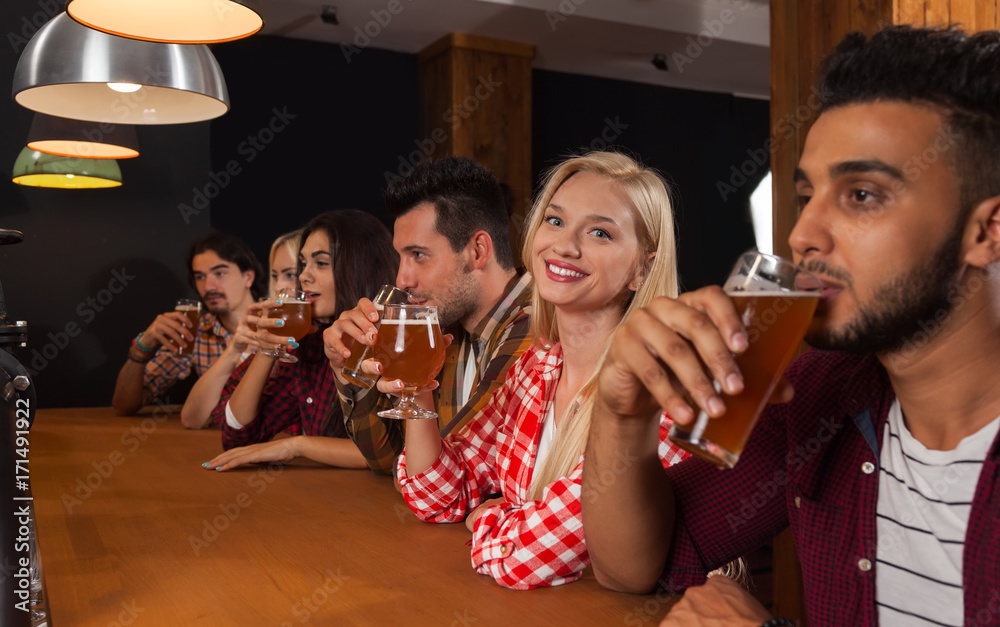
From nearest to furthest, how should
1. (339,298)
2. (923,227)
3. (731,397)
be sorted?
(731,397) → (923,227) → (339,298)

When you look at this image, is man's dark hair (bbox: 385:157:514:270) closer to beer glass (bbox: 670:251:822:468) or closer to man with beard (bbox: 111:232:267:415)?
beer glass (bbox: 670:251:822:468)

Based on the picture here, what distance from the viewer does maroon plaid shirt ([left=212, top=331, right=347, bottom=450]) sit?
2646mm

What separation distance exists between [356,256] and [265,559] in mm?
1592

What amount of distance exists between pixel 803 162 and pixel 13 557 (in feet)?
3.47

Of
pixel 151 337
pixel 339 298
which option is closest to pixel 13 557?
pixel 339 298

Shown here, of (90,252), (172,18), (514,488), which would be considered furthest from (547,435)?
(90,252)

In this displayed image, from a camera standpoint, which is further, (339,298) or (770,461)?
(339,298)

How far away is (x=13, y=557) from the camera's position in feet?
3.13

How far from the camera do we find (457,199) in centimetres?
250

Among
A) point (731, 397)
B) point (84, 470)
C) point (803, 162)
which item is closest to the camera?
point (731, 397)

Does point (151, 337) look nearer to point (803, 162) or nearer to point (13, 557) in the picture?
point (13, 557)

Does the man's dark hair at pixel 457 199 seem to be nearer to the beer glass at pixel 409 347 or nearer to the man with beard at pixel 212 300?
the beer glass at pixel 409 347

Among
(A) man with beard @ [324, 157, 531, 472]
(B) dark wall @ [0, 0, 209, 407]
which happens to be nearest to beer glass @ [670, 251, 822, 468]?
(A) man with beard @ [324, 157, 531, 472]

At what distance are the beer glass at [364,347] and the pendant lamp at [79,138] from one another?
199cm
